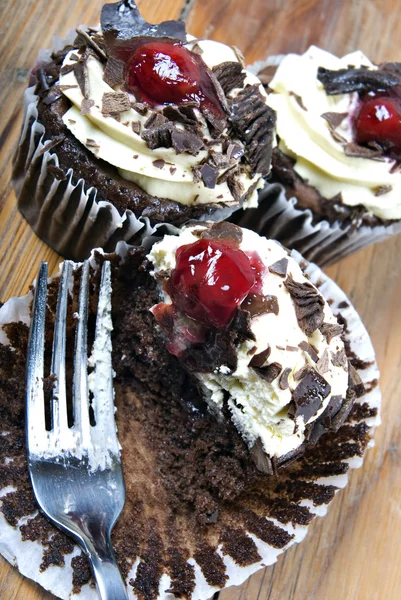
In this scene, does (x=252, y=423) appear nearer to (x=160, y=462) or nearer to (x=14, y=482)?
(x=160, y=462)

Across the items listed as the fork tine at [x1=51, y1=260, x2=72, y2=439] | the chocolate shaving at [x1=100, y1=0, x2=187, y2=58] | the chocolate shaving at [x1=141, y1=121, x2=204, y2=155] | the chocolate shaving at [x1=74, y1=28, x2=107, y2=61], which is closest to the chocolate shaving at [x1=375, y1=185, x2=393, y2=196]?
the chocolate shaving at [x1=141, y1=121, x2=204, y2=155]

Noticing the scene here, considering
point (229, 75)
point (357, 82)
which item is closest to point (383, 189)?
point (357, 82)

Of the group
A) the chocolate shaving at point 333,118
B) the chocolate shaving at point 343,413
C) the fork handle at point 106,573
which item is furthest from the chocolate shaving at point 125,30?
the fork handle at point 106,573

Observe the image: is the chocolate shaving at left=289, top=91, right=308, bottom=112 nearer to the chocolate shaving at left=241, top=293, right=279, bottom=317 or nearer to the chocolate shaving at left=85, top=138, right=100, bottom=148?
the chocolate shaving at left=85, top=138, right=100, bottom=148

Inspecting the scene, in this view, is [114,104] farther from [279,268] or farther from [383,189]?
[383,189]

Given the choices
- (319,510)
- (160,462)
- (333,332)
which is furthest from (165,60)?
(319,510)
